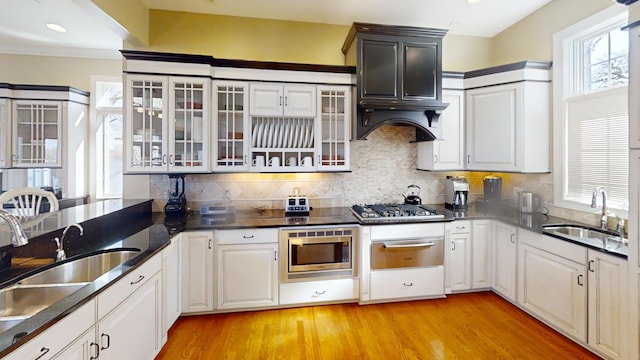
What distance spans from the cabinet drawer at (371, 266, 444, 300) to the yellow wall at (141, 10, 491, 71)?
246 centimetres

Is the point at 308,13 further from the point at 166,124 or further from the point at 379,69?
the point at 166,124

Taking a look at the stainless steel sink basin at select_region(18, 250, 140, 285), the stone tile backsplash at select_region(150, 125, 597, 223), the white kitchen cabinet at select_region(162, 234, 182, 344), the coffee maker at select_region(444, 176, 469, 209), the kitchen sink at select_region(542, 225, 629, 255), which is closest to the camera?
the stainless steel sink basin at select_region(18, 250, 140, 285)

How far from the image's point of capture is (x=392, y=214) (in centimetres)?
296

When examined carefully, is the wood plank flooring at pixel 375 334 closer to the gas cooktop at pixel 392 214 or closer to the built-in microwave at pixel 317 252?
the built-in microwave at pixel 317 252

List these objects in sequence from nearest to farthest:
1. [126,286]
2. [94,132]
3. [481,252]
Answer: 1. [126,286]
2. [481,252]
3. [94,132]

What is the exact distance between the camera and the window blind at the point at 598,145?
7.98ft

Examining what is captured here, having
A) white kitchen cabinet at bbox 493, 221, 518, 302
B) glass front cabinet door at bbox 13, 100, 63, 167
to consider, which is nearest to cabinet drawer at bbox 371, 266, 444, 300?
white kitchen cabinet at bbox 493, 221, 518, 302

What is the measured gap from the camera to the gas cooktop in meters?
2.87

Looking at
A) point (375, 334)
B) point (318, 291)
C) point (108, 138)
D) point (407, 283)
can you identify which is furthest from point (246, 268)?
point (108, 138)

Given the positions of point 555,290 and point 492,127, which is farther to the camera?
point 492,127

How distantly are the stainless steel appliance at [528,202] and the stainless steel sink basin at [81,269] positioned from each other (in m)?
3.68

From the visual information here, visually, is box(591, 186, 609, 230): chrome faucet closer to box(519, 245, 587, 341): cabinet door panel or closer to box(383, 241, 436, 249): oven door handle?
box(519, 245, 587, 341): cabinet door panel

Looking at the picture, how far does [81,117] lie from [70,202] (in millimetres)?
1239

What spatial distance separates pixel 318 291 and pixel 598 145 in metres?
2.92
